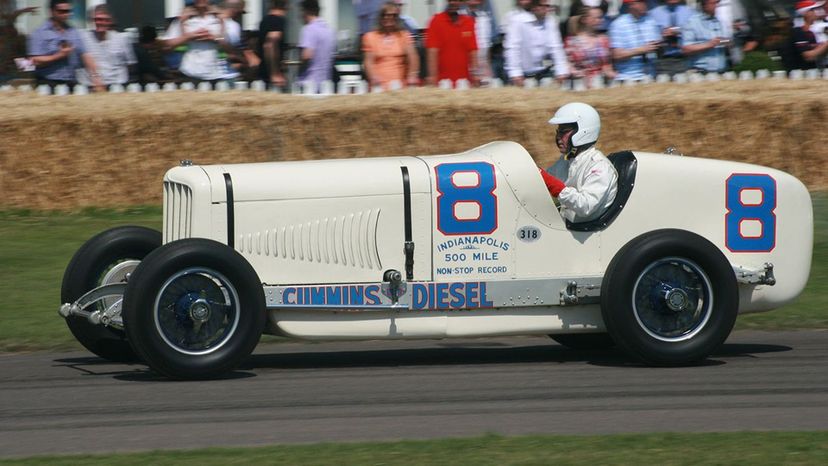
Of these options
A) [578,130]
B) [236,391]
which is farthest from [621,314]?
[236,391]

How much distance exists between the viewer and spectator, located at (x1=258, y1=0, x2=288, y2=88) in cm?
1456

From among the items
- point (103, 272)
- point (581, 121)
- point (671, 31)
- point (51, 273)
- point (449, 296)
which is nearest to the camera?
point (449, 296)

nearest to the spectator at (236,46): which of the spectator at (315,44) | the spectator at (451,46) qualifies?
the spectator at (315,44)

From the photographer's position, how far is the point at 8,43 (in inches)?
591

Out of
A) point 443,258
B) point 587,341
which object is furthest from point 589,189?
point 587,341

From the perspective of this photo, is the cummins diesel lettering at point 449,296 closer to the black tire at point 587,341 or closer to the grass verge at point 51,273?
the black tire at point 587,341

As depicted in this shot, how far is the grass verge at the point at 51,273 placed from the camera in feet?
31.1

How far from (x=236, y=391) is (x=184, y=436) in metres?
1.08

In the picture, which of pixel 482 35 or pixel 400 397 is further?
pixel 482 35

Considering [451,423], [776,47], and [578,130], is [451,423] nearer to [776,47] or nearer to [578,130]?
[578,130]

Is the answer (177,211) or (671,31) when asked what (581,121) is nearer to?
(177,211)

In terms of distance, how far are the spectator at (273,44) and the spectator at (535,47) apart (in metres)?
2.34

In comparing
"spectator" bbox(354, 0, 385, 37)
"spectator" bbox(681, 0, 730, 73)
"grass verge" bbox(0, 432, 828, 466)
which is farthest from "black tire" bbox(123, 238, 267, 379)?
"spectator" bbox(681, 0, 730, 73)

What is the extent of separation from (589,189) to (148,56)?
7771mm
